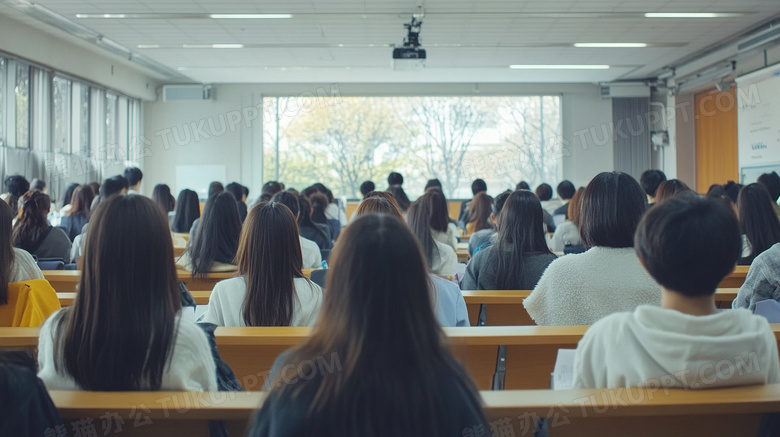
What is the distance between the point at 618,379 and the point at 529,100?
514 inches

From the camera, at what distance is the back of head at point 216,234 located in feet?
11.6

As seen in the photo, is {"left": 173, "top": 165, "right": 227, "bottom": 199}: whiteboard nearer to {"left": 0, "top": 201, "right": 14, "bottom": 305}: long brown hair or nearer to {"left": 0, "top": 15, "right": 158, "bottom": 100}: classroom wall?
{"left": 0, "top": 15, "right": 158, "bottom": 100}: classroom wall

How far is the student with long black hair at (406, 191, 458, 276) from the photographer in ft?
12.6

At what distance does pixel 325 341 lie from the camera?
1.15m

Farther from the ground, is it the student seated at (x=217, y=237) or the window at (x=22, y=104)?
the window at (x=22, y=104)

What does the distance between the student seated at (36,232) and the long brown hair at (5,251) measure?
1.99 meters

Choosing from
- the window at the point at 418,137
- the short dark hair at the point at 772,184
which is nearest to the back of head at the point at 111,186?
the short dark hair at the point at 772,184

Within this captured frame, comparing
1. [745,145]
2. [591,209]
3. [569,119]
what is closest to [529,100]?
[569,119]

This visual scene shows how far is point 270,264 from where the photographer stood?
2.35 metres

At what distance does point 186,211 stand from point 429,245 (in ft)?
10.2

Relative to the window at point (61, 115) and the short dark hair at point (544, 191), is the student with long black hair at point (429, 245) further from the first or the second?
the window at point (61, 115)

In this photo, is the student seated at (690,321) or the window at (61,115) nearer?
the student seated at (690,321)

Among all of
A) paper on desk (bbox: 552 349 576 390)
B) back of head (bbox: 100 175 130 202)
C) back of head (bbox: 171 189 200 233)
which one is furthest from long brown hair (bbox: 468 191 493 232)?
paper on desk (bbox: 552 349 576 390)

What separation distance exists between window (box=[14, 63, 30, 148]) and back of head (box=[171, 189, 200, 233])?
13.8 ft
